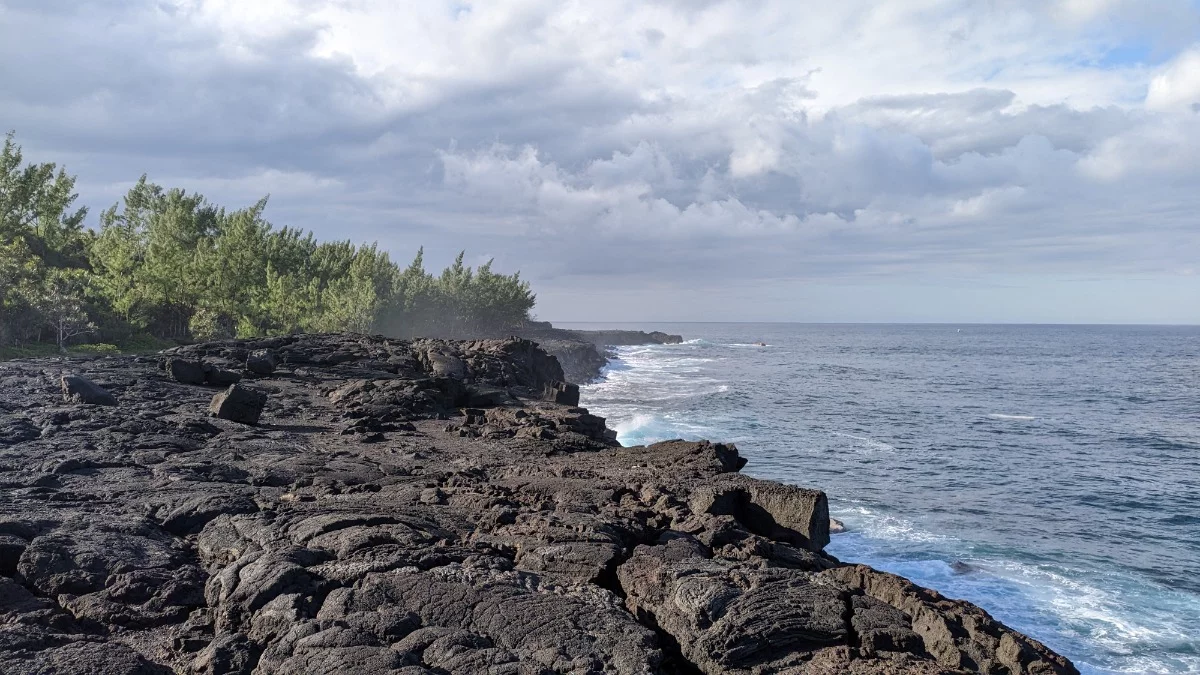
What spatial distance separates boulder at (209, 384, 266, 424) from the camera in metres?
25.2

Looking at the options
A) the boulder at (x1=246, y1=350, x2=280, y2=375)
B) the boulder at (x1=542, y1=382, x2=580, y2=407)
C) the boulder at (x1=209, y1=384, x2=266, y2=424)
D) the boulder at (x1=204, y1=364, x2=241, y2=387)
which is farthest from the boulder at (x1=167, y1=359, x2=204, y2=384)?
the boulder at (x1=542, y1=382, x2=580, y2=407)

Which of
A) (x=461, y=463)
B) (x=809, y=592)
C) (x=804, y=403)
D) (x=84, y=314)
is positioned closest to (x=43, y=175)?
(x=84, y=314)

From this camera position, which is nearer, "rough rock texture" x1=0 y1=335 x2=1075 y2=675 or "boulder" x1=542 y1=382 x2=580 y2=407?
"rough rock texture" x1=0 y1=335 x2=1075 y2=675

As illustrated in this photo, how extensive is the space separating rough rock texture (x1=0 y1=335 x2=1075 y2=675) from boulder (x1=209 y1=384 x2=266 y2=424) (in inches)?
105

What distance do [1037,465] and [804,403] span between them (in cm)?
2673

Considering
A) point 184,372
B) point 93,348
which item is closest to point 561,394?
point 184,372

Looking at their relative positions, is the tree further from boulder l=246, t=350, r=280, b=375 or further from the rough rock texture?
the rough rock texture

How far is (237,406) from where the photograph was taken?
25.4 m

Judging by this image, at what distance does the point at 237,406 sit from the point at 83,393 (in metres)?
5.28

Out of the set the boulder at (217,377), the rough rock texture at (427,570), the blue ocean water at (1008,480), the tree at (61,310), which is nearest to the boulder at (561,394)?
the blue ocean water at (1008,480)

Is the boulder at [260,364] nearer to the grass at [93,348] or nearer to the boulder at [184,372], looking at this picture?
the boulder at [184,372]

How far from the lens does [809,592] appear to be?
11500 millimetres

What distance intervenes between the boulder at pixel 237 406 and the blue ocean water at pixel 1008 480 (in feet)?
68.9

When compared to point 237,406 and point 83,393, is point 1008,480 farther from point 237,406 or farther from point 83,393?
point 83,393
